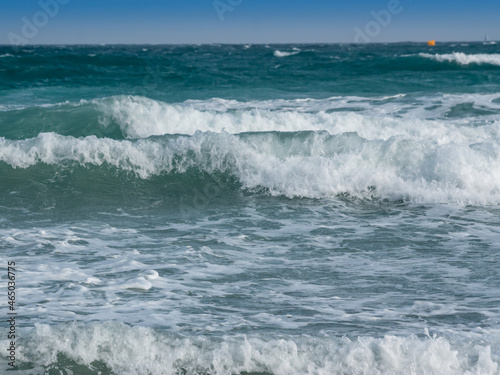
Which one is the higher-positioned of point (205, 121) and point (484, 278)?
point (205, 121)

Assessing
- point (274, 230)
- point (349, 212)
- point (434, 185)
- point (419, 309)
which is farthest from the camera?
point (434, 185)

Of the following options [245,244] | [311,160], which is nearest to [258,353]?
[245,244]

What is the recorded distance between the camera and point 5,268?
6043mm

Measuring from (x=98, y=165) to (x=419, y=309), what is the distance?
6880mm

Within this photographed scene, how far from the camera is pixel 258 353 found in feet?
14.1

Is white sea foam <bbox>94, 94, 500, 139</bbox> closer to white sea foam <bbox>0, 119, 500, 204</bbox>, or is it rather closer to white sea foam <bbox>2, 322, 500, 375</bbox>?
white sea foam <bbox>0, 119, 500, 204</bbox>

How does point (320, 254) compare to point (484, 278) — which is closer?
point (484, 278)

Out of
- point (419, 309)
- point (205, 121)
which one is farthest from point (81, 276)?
point (205, 121)

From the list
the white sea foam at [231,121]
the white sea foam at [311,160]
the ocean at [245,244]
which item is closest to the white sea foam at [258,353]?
the ocean at [245,244]

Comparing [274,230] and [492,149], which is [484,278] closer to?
[274,230]

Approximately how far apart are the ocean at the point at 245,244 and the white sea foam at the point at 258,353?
12 mm

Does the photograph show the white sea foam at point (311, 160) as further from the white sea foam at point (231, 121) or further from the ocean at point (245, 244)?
the white sea foam at point (231, 121)

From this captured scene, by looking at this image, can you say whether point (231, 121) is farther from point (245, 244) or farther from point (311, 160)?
point (245, 244)

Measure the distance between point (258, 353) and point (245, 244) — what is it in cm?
282
